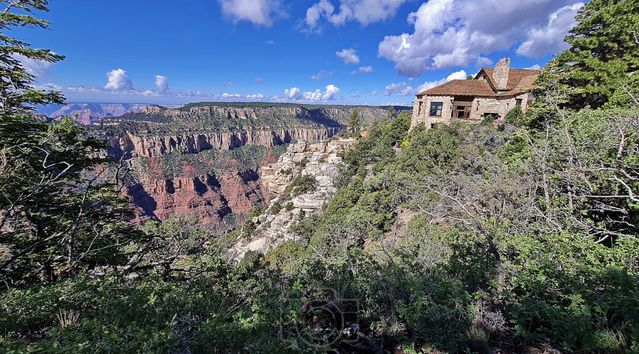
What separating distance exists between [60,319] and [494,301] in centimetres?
658

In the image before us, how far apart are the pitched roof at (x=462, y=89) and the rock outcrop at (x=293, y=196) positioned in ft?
49.0

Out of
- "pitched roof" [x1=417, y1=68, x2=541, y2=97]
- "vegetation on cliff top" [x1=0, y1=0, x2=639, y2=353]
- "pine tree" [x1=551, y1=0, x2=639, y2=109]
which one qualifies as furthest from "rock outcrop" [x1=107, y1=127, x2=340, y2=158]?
"pine tree" [x1=551, y1=0, x2=639, y2=109]

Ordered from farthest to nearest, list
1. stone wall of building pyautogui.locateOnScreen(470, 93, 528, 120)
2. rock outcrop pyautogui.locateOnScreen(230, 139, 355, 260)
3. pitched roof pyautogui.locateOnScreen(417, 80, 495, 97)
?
rock outcrop pyautogui.locateOnScreen(230, 139, 355, 260), pitched roof pyautogui.locateOnScreen(417, 80, 495, 97), stone wall of building pyautogui.locateOnScreen(470, 93, 528, 120)

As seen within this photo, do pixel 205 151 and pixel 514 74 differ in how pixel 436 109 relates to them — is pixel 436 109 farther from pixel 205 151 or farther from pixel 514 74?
pixel 205 151

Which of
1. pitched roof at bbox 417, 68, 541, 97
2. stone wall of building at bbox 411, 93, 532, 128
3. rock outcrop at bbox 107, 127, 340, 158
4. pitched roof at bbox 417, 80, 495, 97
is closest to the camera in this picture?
stone wall of building at bbox 411, 93, 532, 128

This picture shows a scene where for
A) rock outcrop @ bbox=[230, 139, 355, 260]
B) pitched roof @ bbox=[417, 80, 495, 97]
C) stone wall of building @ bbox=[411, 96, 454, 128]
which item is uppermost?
pitched roof @ bbox=[417, 80, 495, 97]

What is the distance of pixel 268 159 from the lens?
132875mm

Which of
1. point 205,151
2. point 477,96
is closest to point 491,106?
point 477,96

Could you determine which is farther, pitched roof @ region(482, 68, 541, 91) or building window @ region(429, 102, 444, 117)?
building window @ region(429, 102, 444, 117)

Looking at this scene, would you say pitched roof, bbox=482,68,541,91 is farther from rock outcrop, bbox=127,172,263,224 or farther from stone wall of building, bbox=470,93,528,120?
rock outcrop, bbox=127,172,263,224

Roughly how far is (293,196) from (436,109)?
20680 millimetres

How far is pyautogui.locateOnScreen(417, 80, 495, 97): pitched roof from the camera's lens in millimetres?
27672

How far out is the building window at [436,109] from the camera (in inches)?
1123

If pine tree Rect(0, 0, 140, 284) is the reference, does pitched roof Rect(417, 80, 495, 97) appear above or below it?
above
